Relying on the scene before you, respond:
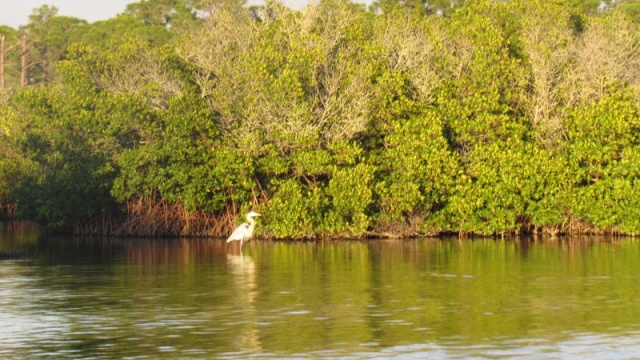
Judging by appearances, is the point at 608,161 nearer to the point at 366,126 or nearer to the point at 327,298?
the point at 366,126

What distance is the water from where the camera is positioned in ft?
49.6

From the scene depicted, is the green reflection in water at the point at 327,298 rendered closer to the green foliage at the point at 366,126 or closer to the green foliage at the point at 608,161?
the green foliage at the point at 608,161

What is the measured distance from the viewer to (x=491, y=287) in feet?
70.4

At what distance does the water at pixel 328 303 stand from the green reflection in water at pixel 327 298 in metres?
0.03

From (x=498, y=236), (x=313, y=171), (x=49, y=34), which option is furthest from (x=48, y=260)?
(x=49, y=34)

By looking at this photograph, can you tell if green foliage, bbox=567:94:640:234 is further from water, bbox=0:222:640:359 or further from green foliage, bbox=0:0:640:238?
water, bbox=0:222:640:359

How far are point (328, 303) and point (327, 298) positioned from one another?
0.70m

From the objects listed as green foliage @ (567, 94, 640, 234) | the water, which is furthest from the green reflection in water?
green foliage @ (567, 94, 640, 234)

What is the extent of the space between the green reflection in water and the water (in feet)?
0.10

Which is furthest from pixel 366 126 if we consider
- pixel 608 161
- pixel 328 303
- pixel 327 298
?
pixel 328 303

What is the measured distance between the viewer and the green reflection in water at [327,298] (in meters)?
15.6

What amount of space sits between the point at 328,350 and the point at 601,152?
2181 cm

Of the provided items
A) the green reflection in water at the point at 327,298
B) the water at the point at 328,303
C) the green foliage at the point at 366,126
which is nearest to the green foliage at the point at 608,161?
the green foliage at the point at 366,126

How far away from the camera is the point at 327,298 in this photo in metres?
20.2
